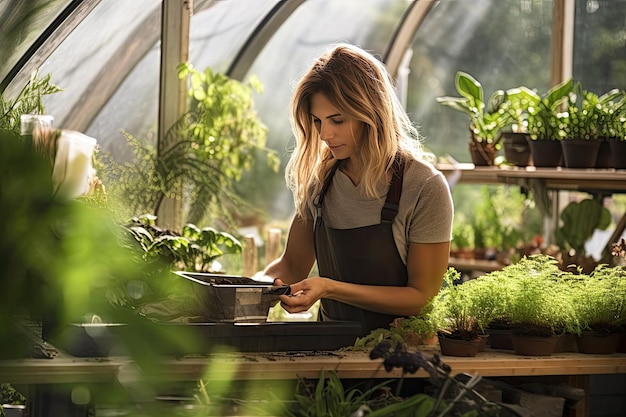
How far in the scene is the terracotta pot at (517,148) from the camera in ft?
15.6

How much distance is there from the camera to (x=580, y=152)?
432 centimetres

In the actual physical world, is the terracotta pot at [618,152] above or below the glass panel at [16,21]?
above

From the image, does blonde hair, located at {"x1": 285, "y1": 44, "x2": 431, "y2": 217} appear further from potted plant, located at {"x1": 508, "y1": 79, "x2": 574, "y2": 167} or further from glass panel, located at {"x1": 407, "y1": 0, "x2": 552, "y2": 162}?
glass panel, located at {"x1": 407, "y1": 0, "x2": 552, "y2": 162}

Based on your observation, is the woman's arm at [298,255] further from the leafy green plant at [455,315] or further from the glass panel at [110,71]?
the glass panel at [110,71]

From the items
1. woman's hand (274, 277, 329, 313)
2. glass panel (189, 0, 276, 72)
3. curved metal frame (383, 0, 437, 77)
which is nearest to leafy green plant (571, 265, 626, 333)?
woman's hand (274, 277, 329, 313)

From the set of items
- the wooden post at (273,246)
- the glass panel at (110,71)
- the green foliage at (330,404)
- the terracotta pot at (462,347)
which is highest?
the glass panel at (110,71)

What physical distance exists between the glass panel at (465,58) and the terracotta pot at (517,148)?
13.8 feet

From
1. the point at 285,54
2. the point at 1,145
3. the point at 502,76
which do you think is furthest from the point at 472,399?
the point at 502,76

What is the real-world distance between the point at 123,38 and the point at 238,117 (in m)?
0.85

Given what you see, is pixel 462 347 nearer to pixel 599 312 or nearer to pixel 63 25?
pixel 599 312

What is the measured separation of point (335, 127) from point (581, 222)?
9.01 ft

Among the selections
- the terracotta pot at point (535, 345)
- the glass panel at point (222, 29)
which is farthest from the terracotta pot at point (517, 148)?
the terracotta pot at point (535, 345)

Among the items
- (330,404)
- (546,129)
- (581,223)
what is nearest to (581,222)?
(581,223)

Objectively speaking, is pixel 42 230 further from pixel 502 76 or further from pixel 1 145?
pixel 502 76
